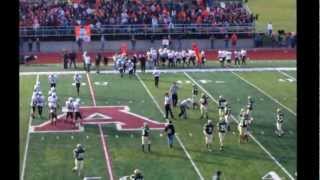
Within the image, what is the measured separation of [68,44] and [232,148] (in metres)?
13.3

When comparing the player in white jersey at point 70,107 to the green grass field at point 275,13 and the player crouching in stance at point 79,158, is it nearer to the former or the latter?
the player crouching in stance at point 79,158

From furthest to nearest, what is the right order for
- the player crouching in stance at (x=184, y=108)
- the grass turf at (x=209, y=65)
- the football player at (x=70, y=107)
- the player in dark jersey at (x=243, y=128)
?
the grass turf at (x=209, y=65), the player crouching in stance at (x=184, y=108), the football player at (x=70, y=107), the player in dark jersey at (x=243, y=128)

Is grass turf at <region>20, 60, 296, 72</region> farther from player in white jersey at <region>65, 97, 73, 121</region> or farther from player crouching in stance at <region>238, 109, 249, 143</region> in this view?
player crouching in stance at <region>238, 109, 249, 143</region>

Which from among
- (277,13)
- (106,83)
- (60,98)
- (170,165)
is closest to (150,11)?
(277,13)

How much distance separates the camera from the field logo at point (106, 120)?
12680 millimetres

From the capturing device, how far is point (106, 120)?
43.9 ft

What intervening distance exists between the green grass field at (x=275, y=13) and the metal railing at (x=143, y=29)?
1538mm

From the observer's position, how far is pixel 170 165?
10328 mm

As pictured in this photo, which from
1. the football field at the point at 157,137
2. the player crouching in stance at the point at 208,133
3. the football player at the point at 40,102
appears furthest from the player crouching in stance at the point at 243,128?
the football player at the point at 40,102

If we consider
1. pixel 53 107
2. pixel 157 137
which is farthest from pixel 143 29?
pixel 157 137

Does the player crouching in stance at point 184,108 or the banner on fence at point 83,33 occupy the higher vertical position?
the banner on fence at point 83,33

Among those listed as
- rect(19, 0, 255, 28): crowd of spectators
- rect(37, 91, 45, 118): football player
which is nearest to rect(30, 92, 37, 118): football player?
rect(37, 91, 45, 118): football player

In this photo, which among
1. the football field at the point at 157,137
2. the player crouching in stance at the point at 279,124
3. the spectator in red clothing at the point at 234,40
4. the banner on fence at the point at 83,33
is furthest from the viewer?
the spectator in red clothing at the point at 234,40

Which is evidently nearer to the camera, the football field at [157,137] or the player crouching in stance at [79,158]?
the player crouching in stance at [79,158]
